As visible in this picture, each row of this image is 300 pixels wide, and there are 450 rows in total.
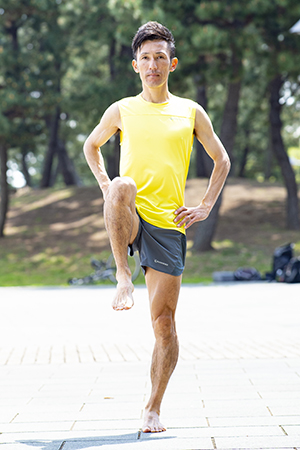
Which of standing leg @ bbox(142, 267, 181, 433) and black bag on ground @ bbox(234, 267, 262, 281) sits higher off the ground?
standing leg @ bbox(142, 267, 181, 433)

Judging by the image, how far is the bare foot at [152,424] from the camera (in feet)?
11.0

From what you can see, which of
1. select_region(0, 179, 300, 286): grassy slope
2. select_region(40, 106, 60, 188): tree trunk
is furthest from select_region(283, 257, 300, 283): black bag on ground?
select_region(40, 106, 60, 188): tree trunk

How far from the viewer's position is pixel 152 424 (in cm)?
336

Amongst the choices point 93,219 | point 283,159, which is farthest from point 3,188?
point 283,159

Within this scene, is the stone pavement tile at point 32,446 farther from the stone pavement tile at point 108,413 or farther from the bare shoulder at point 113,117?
the bare shoulder at point 113,117

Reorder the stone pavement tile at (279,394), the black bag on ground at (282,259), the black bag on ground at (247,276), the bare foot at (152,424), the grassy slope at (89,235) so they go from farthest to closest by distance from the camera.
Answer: the grassy slope at (89,235) < the black bag on ground at (247,276) < the black bag on ground at (282,259) < the stone pavement tile at (279,394) < the bare foot at (152,424)

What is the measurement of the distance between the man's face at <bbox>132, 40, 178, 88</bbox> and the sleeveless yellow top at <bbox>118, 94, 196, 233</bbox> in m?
0.14

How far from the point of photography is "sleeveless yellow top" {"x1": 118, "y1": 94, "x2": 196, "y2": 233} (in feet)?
Answer: 11.2

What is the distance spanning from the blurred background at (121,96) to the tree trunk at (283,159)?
0.13 ft

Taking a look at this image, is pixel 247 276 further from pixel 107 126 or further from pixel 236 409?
pixel 107 126

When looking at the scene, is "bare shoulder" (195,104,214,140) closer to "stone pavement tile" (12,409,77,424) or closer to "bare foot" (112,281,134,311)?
"bare foot" (112,281,134,311)

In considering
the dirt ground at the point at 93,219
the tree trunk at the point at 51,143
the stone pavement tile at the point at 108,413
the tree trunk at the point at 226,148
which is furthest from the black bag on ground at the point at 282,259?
the tree trunk at the point at 51,143

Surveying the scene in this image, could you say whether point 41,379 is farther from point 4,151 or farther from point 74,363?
point 4,151

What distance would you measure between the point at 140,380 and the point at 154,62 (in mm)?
→ 2693
